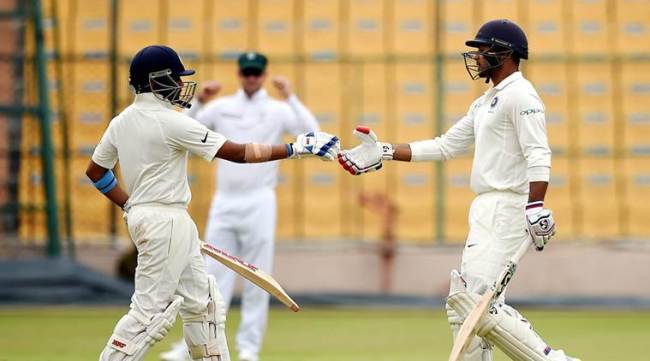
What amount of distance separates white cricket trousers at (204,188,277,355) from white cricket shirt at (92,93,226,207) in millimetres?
2879

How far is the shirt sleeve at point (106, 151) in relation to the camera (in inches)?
276

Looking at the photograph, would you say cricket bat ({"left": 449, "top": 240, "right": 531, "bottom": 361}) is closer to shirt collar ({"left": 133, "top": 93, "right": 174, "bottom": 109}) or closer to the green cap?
shirt collar ({"left": 133, "top": 93, "right": 174, "bottom": 109})

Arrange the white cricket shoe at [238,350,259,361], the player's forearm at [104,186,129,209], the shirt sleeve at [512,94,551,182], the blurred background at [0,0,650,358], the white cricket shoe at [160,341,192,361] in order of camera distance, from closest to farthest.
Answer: the shirt sleeve at [512,94,551,182]
the player's forearm at [104,186,129,209]
the white cricket shoe at [160,341,192,361]
the white cricket shoe at [238,350,259,361]
the blurred background at [0,0,650,358]

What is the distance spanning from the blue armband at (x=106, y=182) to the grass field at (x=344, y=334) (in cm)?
232

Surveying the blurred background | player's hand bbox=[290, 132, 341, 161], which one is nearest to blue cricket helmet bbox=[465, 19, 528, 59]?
player's hand bbox=[290, 132, 341, 161]

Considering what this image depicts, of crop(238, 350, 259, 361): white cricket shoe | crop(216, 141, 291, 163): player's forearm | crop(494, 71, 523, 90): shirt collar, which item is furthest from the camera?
crop(238, 350, 259, 361): white cricket shoe

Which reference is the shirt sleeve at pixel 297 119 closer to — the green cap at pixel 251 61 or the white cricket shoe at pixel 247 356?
the green cap at pixel 251 61

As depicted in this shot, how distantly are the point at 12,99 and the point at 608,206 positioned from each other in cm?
659

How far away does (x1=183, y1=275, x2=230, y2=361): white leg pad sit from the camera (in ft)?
23.0

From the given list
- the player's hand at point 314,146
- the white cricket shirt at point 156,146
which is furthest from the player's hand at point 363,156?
the white cricket shirt at point 156,146

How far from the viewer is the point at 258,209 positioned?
1000 centimetres

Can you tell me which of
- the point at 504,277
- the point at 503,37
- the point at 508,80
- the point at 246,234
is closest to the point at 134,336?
the point at 504,277

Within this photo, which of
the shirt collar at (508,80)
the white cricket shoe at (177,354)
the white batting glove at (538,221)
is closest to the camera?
the white batting glove at (538,221)

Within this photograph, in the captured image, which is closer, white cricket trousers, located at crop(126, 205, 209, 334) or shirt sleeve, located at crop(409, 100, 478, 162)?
white cricket trousers, located at crop(126, 205, 209, 334)
